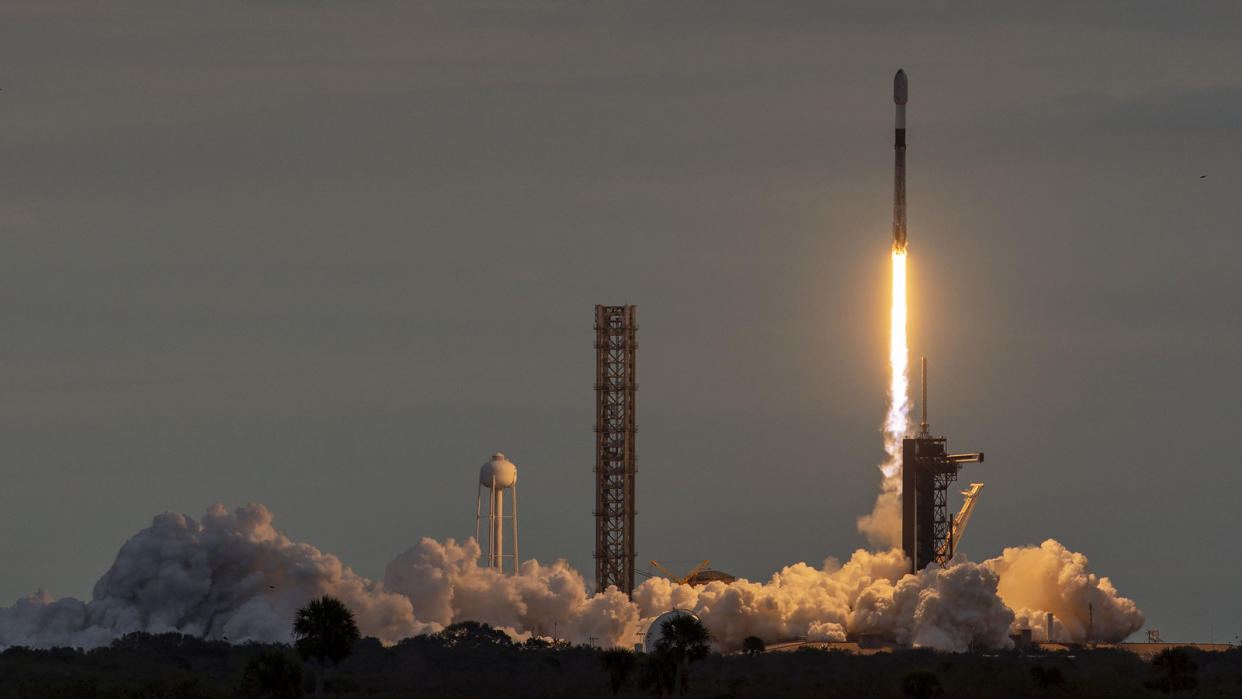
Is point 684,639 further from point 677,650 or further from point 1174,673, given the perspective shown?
point 1174,673

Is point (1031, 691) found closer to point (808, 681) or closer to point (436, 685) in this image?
point (808, 681)

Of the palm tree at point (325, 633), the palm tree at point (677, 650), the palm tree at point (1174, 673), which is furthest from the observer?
the palm tree at point (1174, 673)

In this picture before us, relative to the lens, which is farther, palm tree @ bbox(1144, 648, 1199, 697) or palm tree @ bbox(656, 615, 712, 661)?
palm tree @ bbox(1144, 648, 1199, 697)

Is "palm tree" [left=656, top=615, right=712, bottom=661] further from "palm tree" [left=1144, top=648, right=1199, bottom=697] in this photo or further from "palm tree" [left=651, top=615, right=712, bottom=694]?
"palm tree" [left=1144, top=648, right=1199, bottom=697]

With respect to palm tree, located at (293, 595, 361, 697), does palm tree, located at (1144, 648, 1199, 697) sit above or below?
below

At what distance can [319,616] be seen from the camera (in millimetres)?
168125

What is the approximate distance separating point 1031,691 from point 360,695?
41057mm

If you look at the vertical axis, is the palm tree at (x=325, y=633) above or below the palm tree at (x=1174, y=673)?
above

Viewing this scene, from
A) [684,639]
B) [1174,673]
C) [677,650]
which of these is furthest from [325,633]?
[1174,673]

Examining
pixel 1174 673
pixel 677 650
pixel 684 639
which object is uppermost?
pixel 684 639

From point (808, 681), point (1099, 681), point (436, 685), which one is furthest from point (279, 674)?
point (1099, 681)

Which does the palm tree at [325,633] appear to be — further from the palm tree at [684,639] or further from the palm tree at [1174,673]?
the palm tree at [1174,673]

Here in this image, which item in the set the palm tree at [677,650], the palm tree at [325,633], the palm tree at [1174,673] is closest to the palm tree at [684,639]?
the palm tree at [677,650]

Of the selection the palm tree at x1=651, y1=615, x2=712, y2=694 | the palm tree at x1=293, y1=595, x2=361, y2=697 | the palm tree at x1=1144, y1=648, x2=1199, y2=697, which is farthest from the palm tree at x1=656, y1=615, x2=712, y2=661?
the palm tree at x1=1144, y1=648, x2=1199, y2=697
